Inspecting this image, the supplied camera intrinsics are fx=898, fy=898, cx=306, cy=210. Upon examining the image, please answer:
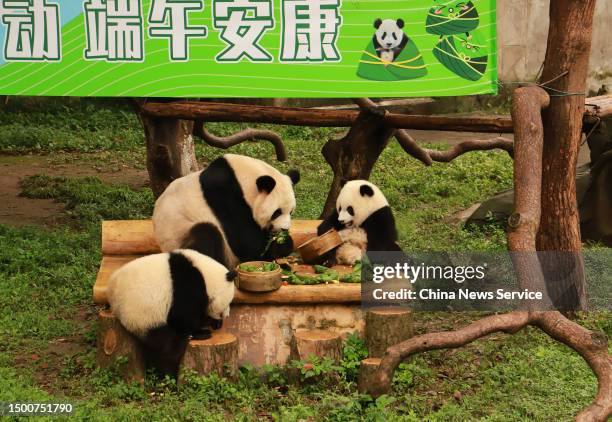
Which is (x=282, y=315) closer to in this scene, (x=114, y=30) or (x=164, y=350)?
(x=164, y=350)

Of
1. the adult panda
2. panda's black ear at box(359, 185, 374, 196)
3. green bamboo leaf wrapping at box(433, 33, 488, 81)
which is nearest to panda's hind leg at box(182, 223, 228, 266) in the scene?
the adult panda

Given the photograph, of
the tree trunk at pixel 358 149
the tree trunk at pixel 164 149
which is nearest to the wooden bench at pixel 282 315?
the tree trunk at pixel 358 149

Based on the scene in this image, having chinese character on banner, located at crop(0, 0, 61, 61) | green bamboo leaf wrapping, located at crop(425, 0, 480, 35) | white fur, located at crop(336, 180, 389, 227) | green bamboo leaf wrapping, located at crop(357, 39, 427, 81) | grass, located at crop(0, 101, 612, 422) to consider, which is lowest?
grass, located at crop(0, 101, 612, 422)

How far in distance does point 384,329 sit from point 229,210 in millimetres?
1383

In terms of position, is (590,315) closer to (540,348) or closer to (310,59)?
(540,348)

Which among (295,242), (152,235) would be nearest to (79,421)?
(152,235)

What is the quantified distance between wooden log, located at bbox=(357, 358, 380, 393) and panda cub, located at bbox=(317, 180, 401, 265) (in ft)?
4.41

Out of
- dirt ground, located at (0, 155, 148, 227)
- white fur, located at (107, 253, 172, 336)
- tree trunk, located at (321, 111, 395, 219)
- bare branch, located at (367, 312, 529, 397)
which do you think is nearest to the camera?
bare branch, located at (367, 312, 529, 397)

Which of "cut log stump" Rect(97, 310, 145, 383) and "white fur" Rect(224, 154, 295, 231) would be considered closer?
"cut log stump" Rect(97, 310, 145, 383)

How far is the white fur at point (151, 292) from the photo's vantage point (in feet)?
17.5

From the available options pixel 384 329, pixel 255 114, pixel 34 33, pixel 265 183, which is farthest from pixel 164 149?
pixel 384 329

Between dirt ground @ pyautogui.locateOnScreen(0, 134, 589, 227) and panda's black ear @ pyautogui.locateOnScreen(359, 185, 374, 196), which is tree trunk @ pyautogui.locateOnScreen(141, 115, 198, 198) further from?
panda's black ear @ pyautogui.locateOnScreen(359, 185, 374, 196)

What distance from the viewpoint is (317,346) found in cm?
552

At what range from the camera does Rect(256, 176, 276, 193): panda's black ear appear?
19.9 feet
